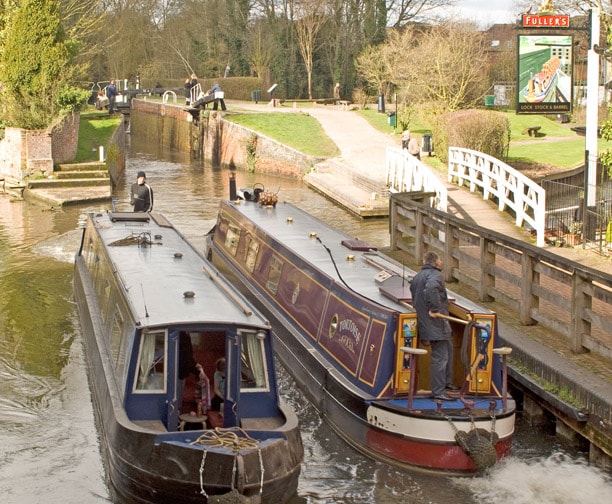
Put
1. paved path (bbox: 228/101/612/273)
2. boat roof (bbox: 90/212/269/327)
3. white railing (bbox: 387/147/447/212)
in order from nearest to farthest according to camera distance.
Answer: boat roof (bbox: 90/212/269/327)
paved path (bbox: 228/101/612/273)
white railing (bbox: 387/147/447/212)

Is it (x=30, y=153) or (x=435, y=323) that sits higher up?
(x=30, y=153)

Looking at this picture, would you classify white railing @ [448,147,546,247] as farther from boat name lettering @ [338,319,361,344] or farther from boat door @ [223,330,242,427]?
boat door @ [223,330,242,427]

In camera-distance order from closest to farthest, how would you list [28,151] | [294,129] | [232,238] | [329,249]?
[329,249] < [232,238] < [28,151] < [294,129]

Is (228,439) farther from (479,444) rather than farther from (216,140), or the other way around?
(216,140)

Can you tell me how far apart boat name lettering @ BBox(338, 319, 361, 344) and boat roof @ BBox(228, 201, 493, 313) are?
1.14ft

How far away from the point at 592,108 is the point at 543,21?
2273mm

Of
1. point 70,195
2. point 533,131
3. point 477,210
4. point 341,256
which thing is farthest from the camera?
point 533,131

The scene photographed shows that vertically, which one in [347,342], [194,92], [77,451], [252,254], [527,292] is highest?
[194,92]

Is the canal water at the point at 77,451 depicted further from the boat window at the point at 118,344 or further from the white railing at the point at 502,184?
the white railing at the point at 502,184

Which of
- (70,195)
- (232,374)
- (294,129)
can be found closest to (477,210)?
(70,195)

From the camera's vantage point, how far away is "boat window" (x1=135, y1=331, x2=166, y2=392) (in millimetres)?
8922

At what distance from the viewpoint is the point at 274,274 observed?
13477 millimetres

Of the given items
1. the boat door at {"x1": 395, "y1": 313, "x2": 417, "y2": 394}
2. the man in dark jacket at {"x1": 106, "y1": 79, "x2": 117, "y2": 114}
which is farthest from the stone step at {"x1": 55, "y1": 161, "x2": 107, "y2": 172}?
the boat door at {"x1": 395, "y1": 313, "x2": 417, "y2": 394}

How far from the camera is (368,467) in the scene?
9.60 m
